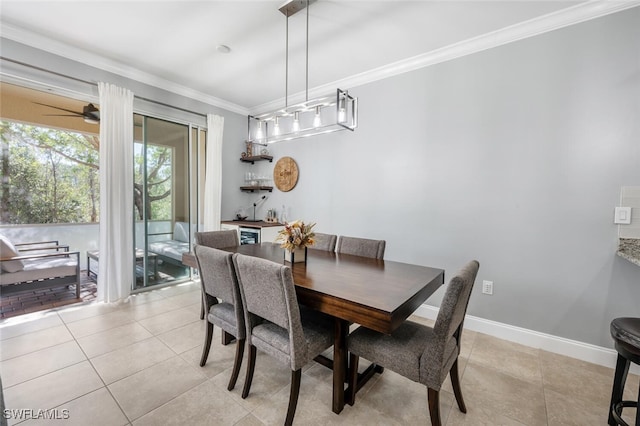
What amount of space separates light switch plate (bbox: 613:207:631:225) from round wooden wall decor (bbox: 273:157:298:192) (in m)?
3.39

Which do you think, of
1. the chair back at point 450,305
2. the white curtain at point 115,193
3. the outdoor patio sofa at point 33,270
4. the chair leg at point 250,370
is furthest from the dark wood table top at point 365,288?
the outdoor patio sofa at point 33,270

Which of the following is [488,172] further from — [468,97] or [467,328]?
[467,328]

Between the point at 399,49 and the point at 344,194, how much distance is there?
1.74 meters

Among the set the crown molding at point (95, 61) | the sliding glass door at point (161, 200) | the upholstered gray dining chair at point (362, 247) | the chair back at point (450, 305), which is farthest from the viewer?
the sliding glass door at point (161, 200)

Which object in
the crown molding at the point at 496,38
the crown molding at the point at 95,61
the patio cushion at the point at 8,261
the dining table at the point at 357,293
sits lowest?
the patio cushion at the point at 8,261

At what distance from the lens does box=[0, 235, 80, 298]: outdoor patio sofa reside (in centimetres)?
295

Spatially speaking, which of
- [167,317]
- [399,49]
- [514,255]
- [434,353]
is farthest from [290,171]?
[434,353]

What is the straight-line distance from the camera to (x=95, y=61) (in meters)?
3.00

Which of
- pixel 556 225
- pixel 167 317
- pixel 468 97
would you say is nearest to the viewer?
pixel 556 225

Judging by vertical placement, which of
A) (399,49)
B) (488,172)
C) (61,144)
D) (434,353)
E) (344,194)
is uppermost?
(399,49)

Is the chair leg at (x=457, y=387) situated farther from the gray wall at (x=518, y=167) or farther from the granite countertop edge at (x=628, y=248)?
the granite countertop edge at (x=628, y=248)

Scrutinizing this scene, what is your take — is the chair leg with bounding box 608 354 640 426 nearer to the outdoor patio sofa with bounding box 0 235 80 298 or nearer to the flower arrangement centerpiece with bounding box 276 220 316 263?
the flower arrangement centerpiece with bounding box 276 220 316 263

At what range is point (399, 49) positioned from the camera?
9.12 ft

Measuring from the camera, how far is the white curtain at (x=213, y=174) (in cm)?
414
